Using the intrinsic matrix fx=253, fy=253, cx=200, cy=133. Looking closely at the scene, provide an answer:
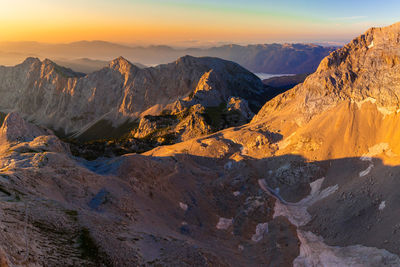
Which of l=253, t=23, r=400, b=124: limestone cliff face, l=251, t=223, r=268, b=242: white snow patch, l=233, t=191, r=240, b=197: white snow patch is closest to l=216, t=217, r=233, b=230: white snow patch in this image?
l=251, t=223, r=268, b=242: white snow patch

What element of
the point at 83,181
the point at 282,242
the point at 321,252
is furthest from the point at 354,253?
the point at 83,181

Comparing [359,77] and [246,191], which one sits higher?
[359,77]

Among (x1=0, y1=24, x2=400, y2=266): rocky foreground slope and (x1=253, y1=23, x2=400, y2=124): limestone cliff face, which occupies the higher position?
(x1=253, y1=23, x2=400, y2=124): limestone cliff face

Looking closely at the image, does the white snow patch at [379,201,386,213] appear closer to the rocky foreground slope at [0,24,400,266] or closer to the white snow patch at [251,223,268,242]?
the rocky foreground slope at [0,24,400,266]

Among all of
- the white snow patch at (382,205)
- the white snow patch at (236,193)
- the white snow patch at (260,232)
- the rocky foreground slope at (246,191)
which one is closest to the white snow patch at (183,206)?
the rocky foreground slope at (246,191)

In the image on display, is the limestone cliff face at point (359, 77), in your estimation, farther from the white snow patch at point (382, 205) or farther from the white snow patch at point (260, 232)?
the white snow patch at point (260, 232)

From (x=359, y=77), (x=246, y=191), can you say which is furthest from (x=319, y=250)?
(x=359, y=77)

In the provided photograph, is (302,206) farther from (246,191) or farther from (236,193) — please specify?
(236,193)
